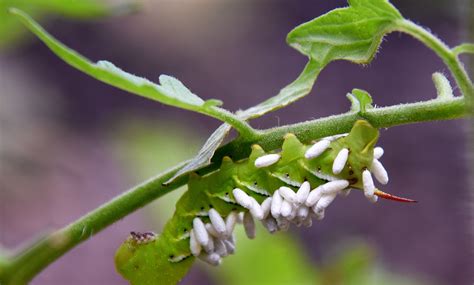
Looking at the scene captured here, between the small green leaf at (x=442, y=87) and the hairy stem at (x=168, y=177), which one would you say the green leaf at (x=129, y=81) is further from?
the small green leaf at (x=442, y=87)

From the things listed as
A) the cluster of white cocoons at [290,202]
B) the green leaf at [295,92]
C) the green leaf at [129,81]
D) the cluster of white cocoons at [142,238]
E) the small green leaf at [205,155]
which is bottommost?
the cluster of white cocoons at [290,202]

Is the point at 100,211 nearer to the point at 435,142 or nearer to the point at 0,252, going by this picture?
the point at 0,252

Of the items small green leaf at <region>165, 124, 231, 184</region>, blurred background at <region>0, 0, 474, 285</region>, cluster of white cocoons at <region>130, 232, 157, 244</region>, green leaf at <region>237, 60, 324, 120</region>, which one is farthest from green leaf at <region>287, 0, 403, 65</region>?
blurred background at <region>0, 0, 474, 285</region>

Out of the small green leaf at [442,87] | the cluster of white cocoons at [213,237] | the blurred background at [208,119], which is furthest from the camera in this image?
the blurred background at [208,119]

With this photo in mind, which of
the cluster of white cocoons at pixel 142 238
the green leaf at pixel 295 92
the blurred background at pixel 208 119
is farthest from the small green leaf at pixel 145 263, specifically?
the blurred background at pixel 208 119

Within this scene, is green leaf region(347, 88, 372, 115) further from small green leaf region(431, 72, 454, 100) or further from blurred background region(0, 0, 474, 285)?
blurred background region(0, 0, 474, 285)
